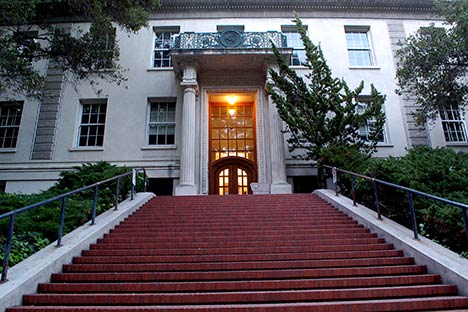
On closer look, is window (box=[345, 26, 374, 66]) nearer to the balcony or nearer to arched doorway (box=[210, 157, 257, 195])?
the balcony

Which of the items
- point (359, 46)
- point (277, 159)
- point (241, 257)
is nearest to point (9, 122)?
point (277, 159)

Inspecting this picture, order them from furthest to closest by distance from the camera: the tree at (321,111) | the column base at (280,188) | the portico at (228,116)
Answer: the portico at (228,116) → the column base at (280,188) → the tree at (321,111)

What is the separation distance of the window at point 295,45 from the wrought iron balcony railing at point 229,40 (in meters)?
2.07

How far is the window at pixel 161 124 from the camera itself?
13508 mm

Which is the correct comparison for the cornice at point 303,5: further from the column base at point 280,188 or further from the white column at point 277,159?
the column base at point 280,188

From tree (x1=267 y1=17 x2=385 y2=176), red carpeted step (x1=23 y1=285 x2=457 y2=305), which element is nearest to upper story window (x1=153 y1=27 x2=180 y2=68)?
tree (x1=267 y1=17 x2=385 y2=176)

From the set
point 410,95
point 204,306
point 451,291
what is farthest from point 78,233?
point 410,95

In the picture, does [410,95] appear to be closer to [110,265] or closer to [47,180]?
[110,265]

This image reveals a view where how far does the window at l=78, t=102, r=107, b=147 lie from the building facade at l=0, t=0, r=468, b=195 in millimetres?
48

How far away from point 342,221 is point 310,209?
1.18m

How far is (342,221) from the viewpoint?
21.7ft

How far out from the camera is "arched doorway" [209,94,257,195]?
13086mm

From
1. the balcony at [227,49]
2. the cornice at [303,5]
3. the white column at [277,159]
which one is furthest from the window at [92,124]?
the white column at [277,159]

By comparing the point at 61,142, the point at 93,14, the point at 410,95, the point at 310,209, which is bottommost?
the point at 310,209
